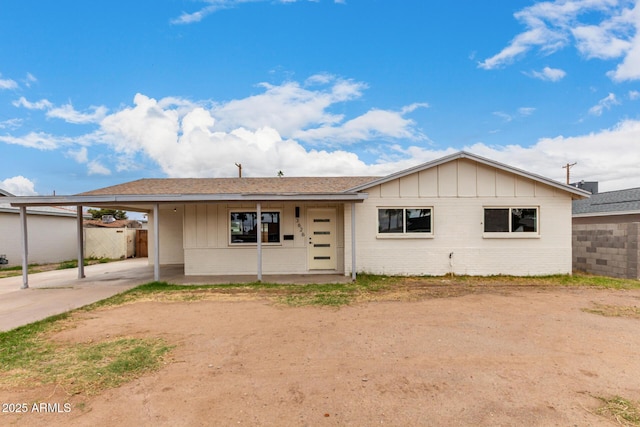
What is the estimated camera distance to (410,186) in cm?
1049

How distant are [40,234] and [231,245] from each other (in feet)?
41.8

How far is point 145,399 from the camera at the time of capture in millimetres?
3127

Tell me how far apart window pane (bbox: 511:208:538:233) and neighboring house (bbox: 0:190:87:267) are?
20.2m

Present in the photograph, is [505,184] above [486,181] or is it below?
below

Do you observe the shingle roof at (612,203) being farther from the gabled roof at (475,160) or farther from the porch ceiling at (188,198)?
the porch ceiling at (188,198)

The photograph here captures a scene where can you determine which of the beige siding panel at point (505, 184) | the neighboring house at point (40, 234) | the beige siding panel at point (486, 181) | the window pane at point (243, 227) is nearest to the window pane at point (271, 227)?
the window pane at point (243, 227)

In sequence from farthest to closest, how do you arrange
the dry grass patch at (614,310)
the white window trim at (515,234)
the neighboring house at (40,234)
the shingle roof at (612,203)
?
the neighboring house at (40,234) < the shingle roof at (612,203) < the white window trim at (515,234) < the dry grass patch at (614,310)

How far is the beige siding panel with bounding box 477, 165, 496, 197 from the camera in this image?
34.2 feet

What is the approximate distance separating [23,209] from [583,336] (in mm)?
13860

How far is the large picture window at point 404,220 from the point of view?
1055 centimetres

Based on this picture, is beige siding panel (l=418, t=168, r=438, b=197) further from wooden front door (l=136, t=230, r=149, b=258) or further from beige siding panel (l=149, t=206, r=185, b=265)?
wooden front door (l=136, t=230, r=149, b=258)

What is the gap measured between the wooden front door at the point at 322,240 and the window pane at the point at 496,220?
4968 millimetres

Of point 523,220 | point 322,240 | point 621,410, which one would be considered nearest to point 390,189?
point 322,240

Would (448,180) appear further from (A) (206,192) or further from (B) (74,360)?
(B) (74,360)
